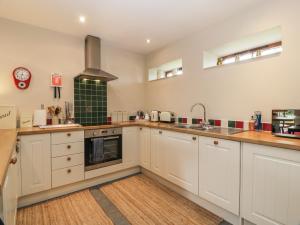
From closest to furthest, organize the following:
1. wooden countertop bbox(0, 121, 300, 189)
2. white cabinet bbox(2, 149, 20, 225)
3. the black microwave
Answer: white cabinet bbox(2, 149, 20, 225) → wooden countertop bbox(0, 121, 300, 189) → the black microwave

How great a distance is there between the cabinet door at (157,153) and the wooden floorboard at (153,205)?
9.1 inches

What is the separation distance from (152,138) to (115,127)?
0.60 m

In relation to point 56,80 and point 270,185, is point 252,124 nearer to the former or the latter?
point 270,185

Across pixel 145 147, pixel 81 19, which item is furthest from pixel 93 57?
pixel 145 147

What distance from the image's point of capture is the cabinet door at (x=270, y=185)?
120cm

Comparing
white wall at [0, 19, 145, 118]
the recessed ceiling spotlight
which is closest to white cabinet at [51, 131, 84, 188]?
white wall at [0, 19, 145, 118]

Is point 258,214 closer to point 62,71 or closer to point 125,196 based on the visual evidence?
point 125,196

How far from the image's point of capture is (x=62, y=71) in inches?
102

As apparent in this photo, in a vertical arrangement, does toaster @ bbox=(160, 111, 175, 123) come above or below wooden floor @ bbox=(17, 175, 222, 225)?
above

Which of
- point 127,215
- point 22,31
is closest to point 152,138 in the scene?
point 127,215

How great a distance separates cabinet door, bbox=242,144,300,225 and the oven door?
1.79m

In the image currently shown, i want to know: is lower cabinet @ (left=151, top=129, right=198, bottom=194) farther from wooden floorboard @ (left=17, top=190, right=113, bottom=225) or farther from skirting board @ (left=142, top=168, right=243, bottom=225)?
Answer: wooden floorboard @ (left=17, top=190, right=113, bottom=225)

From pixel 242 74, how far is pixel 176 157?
1.30m

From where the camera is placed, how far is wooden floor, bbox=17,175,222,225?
1665mm
